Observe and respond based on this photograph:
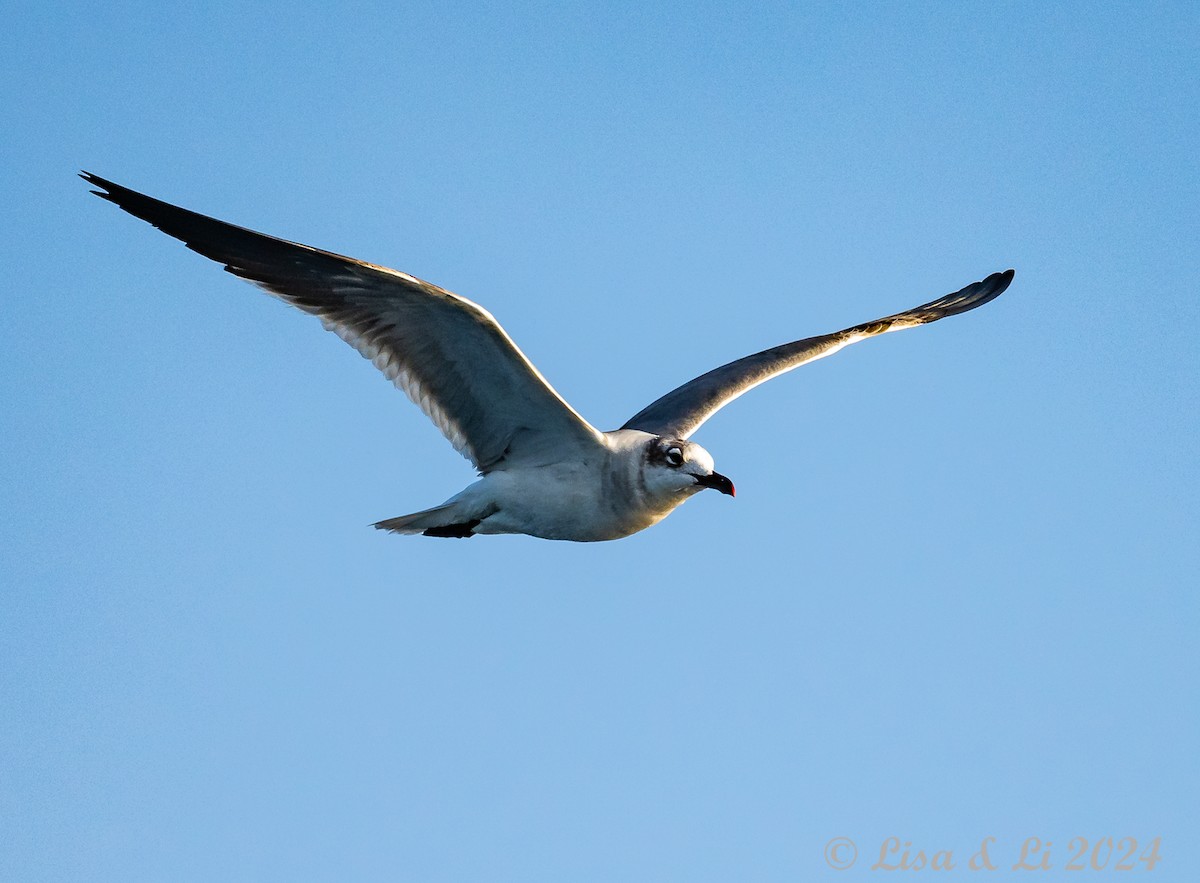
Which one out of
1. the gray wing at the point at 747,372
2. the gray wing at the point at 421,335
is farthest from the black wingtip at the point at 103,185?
the gray wing at the point at 747,372

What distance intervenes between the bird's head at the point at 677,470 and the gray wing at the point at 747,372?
982mm

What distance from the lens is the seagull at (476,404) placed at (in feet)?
28.7

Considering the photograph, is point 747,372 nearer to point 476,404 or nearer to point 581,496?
point 581,496

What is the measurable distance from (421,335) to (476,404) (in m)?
0.69

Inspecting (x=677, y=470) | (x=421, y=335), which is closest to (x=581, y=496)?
(x=677, y=470)

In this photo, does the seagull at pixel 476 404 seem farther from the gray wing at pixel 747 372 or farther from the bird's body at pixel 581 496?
the gray wing at pixel 747 372

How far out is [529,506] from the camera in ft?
31.2

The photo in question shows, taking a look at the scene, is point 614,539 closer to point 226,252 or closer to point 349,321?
point 349,321

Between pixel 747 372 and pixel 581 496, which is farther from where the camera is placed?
pixel 747 372

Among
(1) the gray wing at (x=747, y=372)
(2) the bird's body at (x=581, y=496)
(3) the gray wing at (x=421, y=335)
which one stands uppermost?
(1) the gray wing at (x=747, y=372)

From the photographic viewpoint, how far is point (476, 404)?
9453 millimetres

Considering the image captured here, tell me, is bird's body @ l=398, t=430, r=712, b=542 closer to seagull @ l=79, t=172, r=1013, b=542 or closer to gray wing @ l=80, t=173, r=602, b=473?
seagull @ l=79, t=172, r=1013, b=542

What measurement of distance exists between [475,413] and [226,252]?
1.98 metres

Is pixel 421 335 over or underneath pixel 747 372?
underneath
